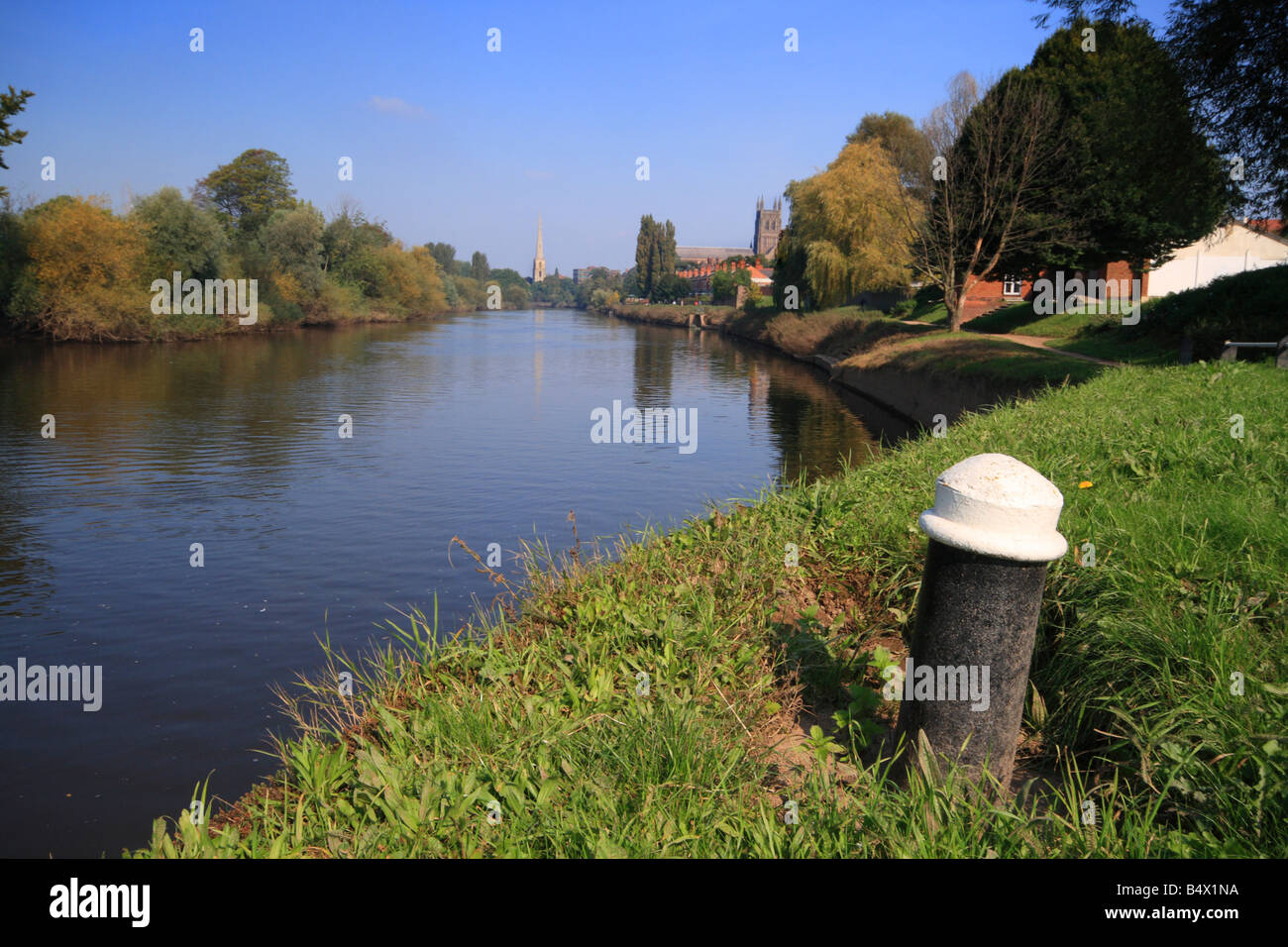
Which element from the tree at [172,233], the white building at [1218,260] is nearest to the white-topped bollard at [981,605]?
the white building at [1218,260]

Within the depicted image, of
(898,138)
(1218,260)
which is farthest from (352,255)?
(1218,260)

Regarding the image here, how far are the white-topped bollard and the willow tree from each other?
37690 millimetres

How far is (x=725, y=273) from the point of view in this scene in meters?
121

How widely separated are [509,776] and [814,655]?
231 cm

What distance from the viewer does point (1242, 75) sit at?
1573cm

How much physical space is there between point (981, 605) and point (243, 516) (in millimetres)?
13077

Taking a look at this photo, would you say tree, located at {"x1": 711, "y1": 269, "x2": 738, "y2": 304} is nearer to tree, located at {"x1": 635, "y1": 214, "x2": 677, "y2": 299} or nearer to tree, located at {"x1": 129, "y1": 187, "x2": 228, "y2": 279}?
tree, located at {"x1": 635, "y1": 214, "x2": 677, "y2": 299}

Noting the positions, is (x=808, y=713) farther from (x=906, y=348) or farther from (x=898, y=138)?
(x=898, y=138)

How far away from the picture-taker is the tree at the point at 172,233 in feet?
158

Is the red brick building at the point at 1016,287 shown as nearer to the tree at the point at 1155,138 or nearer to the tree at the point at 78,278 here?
the tree at the point at 1155,138

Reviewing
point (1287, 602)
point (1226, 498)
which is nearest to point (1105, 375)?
point (1226, 498)

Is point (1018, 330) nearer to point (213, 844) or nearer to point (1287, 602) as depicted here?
point (1287, 602)
